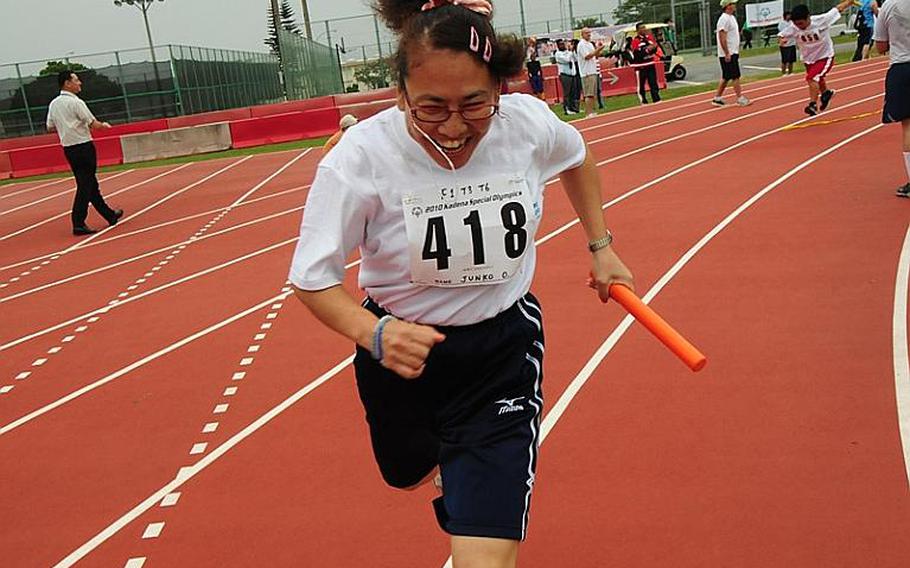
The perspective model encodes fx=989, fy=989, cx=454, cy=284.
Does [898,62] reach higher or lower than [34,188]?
higher

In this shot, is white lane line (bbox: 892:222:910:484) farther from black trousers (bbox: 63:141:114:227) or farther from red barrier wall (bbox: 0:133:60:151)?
red barrier wall (bbox: 0:133:60:151)

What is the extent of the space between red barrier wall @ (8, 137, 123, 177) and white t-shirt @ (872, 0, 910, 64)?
1847 cm

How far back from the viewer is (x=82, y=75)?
3306 cm

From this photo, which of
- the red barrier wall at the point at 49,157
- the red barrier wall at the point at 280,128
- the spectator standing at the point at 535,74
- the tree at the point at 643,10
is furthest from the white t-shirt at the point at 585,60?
the tree at the point at 643,10

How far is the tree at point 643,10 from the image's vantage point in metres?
42.6

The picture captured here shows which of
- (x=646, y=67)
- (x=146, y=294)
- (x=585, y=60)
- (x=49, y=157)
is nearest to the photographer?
(x=146, y=294)

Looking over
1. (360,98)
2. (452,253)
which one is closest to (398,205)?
(452,253)

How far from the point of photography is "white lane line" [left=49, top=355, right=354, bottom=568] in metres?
3.88

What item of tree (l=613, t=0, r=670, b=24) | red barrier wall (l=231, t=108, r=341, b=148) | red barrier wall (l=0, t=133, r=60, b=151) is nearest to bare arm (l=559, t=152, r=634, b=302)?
red barrier wall (l=231, t=108, r=341, b=148)

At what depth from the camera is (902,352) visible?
195 inches

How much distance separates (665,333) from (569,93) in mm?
18932

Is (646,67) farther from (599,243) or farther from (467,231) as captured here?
(467,231)

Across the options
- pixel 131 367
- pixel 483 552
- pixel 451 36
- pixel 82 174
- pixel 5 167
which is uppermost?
pixel 451 36

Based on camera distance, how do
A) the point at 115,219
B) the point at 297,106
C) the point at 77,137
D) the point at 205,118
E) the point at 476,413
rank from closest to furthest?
the point at 476,413, the point at 77,137, the point at 115,219, the point at 297,106, the point at 205,118
